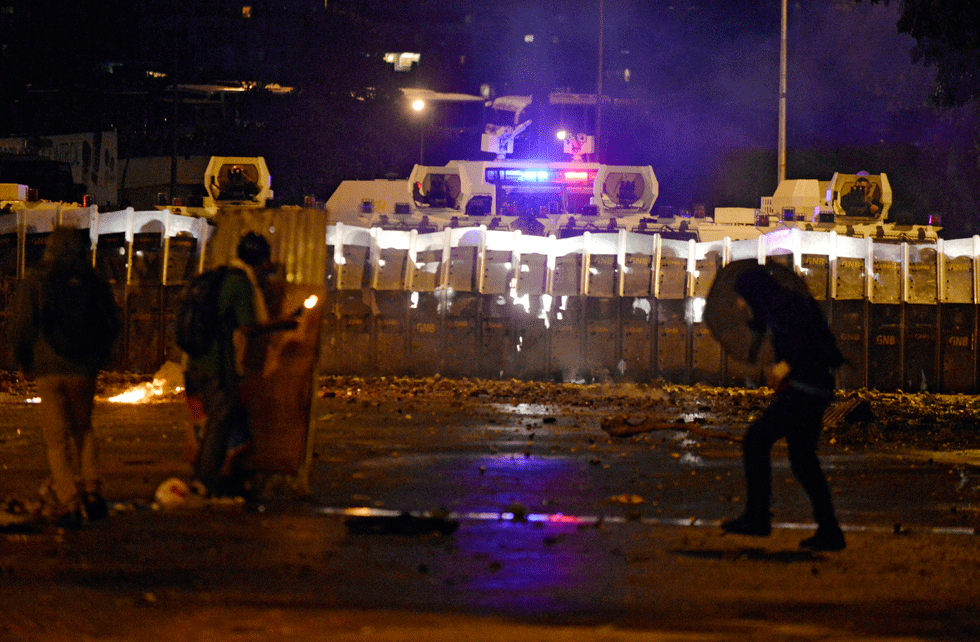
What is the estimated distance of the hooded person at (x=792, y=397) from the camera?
281 inches

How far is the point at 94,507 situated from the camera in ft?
24.9

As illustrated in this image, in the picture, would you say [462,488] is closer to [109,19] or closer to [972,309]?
[972,309]

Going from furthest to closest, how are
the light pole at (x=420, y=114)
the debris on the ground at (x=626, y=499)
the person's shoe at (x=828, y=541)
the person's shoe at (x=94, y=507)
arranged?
1. the light pole at (x=420, y=114)
2. the debris on the ground at (x=626, y=499)
3. the person's shoe at (x=94, y=507)
4. the person's shoe at (x=828, y=541)

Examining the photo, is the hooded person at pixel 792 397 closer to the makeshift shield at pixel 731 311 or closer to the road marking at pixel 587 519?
the makeshift shield at pixel 731 311

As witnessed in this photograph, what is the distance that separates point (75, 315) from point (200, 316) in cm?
79

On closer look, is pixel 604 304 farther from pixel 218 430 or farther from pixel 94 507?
pixel 94 507

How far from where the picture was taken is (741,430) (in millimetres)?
14320

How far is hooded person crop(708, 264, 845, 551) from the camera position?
7145mm

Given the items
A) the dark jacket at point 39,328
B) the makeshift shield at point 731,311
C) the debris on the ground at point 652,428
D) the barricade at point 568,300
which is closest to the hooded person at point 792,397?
the makeshift shield at point 731,311

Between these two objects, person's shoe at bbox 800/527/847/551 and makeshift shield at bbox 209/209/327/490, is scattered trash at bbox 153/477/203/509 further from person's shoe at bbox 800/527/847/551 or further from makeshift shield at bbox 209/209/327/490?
person's shoe at bbox 800/527/847/551

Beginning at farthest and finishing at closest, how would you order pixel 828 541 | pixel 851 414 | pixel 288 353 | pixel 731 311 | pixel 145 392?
pixel 145 392, pixel 851 414, pixel 288 353, pixel 731 311, pixel 828 541

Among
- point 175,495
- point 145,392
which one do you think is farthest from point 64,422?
point 145,392

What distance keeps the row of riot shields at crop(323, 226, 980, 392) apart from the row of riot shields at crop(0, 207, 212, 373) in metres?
2.75

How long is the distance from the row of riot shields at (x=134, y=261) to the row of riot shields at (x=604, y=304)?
275 centimetres
